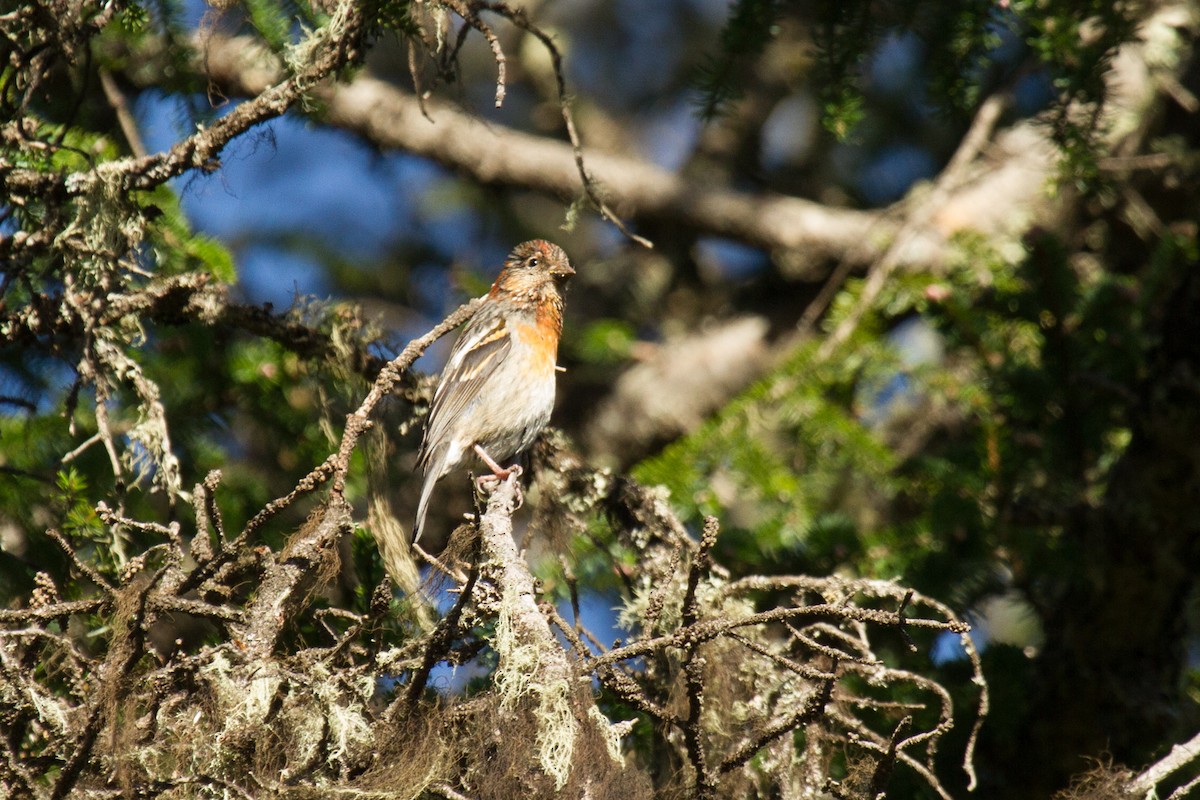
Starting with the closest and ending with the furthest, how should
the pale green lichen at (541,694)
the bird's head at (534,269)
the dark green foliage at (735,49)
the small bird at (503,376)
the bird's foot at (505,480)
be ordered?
1. the pale green lichen at (541,694)
2. the bird's foot at (505,480)
3. the dark green foliage at (735,49)
4. the small bird at (503,376)
5. the bird's head at (534,269)

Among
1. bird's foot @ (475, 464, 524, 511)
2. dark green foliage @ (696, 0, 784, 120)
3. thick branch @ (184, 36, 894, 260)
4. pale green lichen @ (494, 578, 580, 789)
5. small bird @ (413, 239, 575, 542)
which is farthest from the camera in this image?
thick branch @ (184, 36, 894, 260)

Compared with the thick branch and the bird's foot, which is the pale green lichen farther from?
the thick branch

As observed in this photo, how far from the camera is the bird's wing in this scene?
4141 mm

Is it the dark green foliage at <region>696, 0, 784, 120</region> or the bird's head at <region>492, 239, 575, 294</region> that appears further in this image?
the bird's head at <region>492, 239, 575, 294</region>

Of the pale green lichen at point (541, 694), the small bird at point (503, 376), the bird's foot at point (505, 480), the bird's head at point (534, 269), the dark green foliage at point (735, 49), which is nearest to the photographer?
the pale green lichen at point (541, 694)

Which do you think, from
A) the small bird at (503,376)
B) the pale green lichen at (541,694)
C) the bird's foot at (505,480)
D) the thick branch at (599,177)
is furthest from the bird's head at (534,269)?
the pale green lichen at (541,694)

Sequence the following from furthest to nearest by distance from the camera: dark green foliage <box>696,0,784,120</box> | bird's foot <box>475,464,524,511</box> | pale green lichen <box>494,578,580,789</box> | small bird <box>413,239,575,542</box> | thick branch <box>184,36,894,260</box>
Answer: thick branch <box>184,36,894,260</box> < small bird <box>413,239,575,542</box> < dark green foliage <box>696,0,784,120</box> < bird's foot <box>475,464,524,511</box> < pale green lichen <box>494,578,580,789</box>

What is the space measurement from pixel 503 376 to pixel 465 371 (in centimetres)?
16

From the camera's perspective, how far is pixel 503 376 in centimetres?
459

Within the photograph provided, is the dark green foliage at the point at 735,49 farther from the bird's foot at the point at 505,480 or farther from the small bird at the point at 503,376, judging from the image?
the bird's foot at the point at 505,480

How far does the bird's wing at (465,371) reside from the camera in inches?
163

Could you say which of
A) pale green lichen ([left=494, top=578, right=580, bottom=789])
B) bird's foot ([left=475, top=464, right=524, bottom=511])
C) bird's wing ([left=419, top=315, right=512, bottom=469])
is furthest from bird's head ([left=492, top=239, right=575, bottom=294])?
pale green lichen ([left=494, top=578, right=580, bottom=789])

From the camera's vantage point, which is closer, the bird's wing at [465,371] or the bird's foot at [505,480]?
the bird's foot at [505,480]

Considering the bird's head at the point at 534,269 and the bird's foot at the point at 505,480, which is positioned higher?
the bird's head at the point at 534,269
